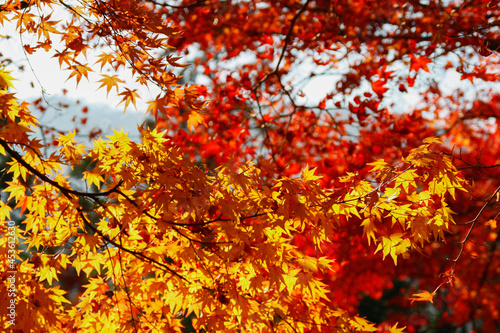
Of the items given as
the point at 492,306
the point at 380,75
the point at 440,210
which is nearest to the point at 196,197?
the point at 440,210

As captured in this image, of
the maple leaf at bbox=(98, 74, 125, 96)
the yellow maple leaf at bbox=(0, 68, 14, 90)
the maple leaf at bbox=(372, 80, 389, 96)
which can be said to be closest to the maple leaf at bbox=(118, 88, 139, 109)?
the maple leaf at bbox=(98, 74, 125, 96)

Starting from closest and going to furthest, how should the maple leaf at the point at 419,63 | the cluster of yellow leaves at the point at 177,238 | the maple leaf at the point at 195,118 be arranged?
the cluster of yellow leaves at the point at 177,238
the maple leaf at the point at 195,118
the maple leaf at the point at 419,63

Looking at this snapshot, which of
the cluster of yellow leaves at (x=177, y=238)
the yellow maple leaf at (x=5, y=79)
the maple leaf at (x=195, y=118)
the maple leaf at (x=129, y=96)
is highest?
the yellow maple leaf at (x=5, y=79)

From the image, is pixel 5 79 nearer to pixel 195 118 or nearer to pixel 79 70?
pixel 79 70

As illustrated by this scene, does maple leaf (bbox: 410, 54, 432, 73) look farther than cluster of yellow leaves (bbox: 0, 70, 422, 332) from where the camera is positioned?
Yes

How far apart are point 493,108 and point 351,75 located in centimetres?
490

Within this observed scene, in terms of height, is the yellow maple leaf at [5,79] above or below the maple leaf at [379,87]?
above

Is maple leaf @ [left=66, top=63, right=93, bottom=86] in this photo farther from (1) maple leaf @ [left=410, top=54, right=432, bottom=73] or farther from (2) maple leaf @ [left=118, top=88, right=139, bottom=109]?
(1) maple leaf @ [left=410, top=54, right=432, bottom=73]

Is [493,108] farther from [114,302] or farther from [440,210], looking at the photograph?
[114,302]

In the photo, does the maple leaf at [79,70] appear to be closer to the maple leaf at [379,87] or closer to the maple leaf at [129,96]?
the maple leaf at [129,96]

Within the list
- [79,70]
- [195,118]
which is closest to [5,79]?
[79,70]

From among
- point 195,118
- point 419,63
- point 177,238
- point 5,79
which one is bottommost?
point 177,238

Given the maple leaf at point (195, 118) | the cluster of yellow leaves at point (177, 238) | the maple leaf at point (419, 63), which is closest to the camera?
the cluster of yellow leaves at point (177, 238)

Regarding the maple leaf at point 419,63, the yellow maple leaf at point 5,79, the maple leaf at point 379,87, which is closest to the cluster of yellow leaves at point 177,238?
the yellow maple leaf at point 5,79
